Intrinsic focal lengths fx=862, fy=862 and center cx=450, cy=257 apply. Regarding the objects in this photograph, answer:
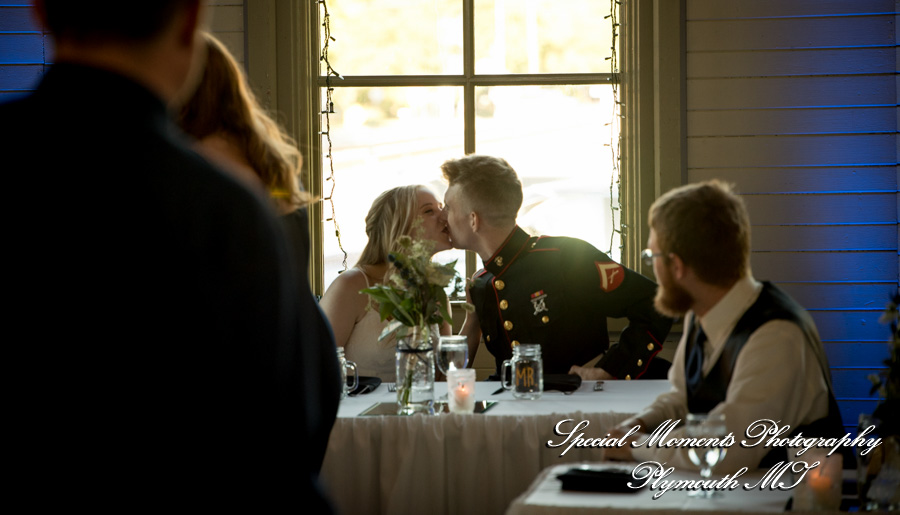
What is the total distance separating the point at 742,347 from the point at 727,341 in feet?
0.22

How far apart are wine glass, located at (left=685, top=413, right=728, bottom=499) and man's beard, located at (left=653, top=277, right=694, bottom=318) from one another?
47 cm

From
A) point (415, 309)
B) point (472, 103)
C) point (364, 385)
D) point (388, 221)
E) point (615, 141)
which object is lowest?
point (364, 385)

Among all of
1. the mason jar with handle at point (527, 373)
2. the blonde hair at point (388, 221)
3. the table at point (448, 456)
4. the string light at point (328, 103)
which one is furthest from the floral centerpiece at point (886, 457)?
the string light at point (328, 103)

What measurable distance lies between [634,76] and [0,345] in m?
3.67

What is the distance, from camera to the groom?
3195 mm

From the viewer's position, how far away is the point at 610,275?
3.18m

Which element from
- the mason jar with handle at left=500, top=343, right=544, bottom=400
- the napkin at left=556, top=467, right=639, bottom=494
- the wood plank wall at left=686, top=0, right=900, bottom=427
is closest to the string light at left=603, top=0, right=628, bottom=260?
the wood plank wall at left=686, top=0, right=900, bottom=427

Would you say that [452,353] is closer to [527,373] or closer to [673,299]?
[527,373]

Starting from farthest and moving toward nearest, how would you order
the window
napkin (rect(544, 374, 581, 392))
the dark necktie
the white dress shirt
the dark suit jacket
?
the window < napkin (rect(544, 374, 581, 392)) < the dark necktie < the white dress shirt < the dark suit jacket

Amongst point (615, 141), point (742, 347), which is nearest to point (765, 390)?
point (742, 347)

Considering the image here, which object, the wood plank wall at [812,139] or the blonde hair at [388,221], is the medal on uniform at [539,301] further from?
the wood plank wall at [812,139]

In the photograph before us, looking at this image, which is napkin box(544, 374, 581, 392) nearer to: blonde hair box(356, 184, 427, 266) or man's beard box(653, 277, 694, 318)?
man's beard box(653, 277, 694, 318)

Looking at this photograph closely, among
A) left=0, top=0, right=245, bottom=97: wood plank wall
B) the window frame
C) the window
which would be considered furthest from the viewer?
the window

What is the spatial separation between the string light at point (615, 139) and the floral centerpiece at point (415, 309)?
1658 mm
